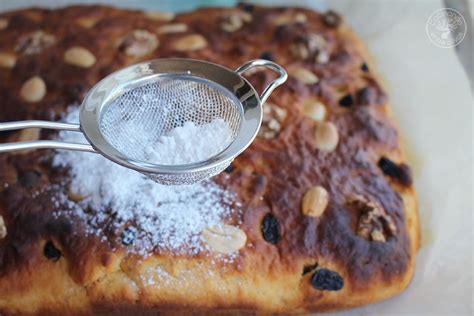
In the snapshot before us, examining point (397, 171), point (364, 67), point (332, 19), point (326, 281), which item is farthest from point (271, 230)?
point (332, 19)

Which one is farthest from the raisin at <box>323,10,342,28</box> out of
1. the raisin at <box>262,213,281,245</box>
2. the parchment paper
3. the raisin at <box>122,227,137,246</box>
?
the raisin at <box>122,227,137,246</box>

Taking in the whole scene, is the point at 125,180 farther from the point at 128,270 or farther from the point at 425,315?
the point at 425,315

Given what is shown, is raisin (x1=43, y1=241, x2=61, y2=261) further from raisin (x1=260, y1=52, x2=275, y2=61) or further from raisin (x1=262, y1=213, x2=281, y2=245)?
raisin (x1=260, y1=52, x2=275, y2=61)

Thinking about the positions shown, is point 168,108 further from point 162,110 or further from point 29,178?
point 29,178

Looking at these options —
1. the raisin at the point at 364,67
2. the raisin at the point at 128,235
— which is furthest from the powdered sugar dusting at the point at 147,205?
the raisin at the point at 364,67

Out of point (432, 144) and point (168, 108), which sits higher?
point (432, 144)

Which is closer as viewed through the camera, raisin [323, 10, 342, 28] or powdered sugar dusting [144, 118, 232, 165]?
powdered sugar dusting [144, 118, 232, 165]
